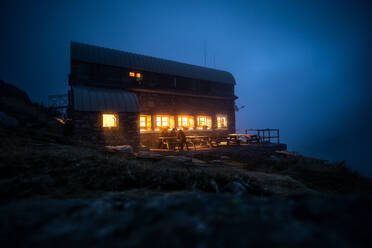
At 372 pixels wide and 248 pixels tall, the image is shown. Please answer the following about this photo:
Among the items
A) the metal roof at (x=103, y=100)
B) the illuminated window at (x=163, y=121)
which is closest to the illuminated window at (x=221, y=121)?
the illuminated window at (x=163, y=121)

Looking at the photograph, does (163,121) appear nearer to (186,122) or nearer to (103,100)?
(186,122)

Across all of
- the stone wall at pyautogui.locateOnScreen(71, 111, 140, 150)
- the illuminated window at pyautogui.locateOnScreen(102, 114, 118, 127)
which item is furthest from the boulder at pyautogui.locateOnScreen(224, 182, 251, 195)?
the illuminated window at pyautogui.locateOnScreen(102, 114, 118, 127)

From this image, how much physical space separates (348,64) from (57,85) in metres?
250

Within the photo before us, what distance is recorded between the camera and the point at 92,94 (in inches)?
416

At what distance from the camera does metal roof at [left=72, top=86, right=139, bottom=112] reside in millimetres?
9828

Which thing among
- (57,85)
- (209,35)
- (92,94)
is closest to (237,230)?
(92,94)

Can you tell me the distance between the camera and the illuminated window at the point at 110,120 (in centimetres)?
1071

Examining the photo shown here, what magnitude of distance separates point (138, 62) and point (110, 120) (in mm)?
6463

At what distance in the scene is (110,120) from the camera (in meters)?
10.9

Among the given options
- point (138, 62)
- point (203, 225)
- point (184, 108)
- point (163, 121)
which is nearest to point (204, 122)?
point (184, 108)

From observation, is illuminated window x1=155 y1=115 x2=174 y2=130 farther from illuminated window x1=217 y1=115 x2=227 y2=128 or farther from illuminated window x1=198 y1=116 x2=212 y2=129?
illuminated window x1=217 y1=115 x2=227 y2=128

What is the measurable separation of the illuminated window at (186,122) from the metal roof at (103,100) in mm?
5187

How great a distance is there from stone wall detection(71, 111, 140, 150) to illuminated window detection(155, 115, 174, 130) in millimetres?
3058

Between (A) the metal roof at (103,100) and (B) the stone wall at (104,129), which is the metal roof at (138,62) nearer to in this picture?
(A) the metal roof at (103,100)
